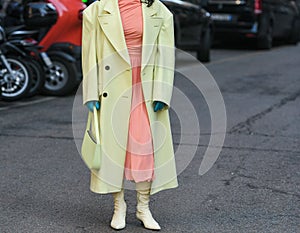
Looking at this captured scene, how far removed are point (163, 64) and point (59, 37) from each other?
5993 mm

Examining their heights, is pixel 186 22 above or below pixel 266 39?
above

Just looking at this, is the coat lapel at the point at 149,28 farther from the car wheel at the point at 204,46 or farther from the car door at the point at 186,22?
the car wheel at the point at 204,46

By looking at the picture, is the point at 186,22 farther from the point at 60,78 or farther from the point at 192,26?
the point at 60,78

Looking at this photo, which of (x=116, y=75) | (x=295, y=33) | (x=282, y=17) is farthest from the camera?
(x=295, y=33)

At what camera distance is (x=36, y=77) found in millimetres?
9680

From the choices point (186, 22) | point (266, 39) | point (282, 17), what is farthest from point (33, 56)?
point (282, 17)

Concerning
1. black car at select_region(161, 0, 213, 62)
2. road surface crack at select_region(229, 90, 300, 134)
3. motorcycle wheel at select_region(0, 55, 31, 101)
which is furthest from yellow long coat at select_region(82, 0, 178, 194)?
black car at select_region(161, 0, 213, 62)

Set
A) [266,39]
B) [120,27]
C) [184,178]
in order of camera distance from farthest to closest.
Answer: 1. [266,39]
2. [184,178]
3. [120,27]

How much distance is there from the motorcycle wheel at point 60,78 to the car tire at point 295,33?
13.5 meters

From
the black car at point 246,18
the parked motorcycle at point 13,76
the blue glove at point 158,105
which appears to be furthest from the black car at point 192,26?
the blue glove at point 158,105

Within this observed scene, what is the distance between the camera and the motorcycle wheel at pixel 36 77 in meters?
9.62

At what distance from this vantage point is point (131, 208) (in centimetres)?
506

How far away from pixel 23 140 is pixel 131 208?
8.51 feet

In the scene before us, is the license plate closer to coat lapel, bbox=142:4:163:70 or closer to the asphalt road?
the asphalt road
